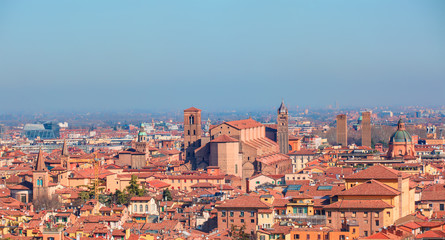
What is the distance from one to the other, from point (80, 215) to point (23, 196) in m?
9.87

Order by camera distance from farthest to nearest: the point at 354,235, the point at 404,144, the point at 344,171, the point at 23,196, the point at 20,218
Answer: the point at 404,144 → the point at 344,171 → the point at 23,196 → the point at 20,218 → the point at 354,235

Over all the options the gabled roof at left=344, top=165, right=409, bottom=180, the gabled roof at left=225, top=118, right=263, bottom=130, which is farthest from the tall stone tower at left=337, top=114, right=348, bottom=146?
the gabled roof at left=344, top=165, right=409, bottom=180

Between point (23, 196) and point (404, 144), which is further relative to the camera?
point (404, 144)

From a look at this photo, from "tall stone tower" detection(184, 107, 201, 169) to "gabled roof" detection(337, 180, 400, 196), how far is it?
29.6 meters

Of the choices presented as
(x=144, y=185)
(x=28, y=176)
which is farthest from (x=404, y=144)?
(x=28, y=176)

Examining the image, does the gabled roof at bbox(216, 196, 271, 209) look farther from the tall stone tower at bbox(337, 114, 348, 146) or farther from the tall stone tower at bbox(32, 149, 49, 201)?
the tall stone tower at bbox(337, 114, 348, 146)

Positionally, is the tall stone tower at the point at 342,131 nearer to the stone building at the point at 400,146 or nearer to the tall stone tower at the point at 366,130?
the tall stone tower at the point at 366,130

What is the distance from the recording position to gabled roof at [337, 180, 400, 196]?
1242 inches

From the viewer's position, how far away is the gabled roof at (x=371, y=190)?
31558mm

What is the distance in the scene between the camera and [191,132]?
2527 inches

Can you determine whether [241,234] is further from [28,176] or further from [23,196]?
[28,176]

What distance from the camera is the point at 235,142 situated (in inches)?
2313

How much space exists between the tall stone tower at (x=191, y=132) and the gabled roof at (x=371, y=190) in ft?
97.0

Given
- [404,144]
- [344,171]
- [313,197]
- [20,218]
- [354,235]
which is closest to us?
[354,235]
